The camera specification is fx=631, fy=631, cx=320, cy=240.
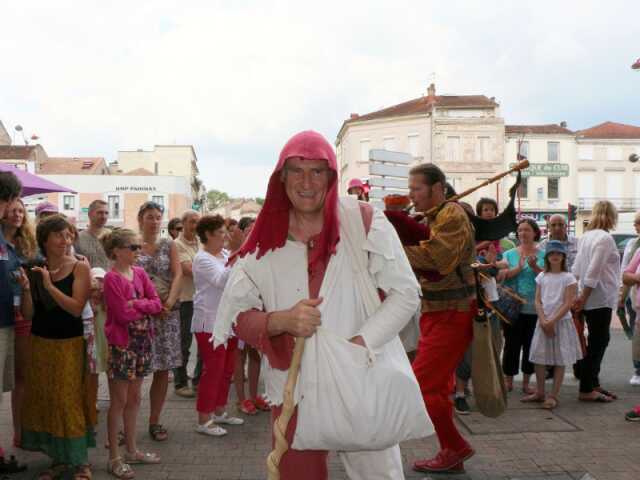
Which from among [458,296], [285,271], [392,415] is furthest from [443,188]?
[392,415]

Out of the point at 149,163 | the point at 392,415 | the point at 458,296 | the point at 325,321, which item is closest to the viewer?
the point at 392,415

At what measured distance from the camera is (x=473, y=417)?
579 cm

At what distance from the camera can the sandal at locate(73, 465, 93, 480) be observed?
410cm

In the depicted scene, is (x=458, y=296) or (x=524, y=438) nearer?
(x=458, y=296)

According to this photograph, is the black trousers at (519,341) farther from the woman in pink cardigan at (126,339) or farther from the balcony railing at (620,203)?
the balcony railing at (620,203)

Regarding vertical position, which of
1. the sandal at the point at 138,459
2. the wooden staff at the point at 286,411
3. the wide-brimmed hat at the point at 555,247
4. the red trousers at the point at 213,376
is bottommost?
the sandal at the point at 138,459

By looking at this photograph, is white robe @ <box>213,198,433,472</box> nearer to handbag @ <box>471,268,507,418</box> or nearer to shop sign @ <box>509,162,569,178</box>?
handbag @ <box>471,268,507,418</box>

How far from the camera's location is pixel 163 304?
5445 millimetres

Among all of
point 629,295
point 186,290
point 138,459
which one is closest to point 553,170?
point 629,295

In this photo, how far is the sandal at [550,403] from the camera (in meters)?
6.04

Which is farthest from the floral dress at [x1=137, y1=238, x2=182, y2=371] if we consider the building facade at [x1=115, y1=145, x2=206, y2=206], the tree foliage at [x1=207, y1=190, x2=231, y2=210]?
the tree foliage at [x1=207, y1=190, x2=231, y2=210]

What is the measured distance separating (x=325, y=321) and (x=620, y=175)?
55370 mm

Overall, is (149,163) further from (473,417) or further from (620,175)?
(473,417)

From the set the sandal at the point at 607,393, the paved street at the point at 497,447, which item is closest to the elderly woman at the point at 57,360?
the paved street at the point at 497,447
